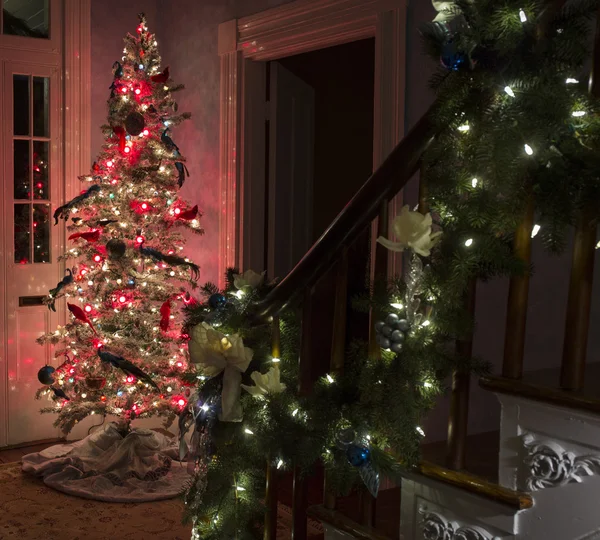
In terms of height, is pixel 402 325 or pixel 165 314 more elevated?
pixel 402 325

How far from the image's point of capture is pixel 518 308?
6.22ft

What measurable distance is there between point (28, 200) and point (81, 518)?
2.28 m

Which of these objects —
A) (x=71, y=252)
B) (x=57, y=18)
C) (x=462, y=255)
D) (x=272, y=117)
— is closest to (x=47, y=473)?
(x=71, y=252)

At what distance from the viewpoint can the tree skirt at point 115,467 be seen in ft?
14.3

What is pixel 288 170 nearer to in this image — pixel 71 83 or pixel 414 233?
pixel 71 83

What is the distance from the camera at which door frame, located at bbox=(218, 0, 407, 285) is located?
13.4ft

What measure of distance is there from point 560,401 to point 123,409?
339 cm

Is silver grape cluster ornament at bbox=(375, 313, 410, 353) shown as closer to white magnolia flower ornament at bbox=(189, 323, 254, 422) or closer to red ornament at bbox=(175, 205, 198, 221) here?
white magnolia flower ornament at bbox=(189, 323, 254, 422)

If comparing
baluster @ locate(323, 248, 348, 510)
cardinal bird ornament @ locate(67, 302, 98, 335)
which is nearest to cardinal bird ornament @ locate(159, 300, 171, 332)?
cardinal bird ornament @ locate(67, 302, 98, 335)

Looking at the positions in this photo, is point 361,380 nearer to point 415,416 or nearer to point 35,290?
point 415,416

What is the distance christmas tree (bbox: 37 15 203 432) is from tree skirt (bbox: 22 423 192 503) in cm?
20

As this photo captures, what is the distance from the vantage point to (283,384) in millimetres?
2406

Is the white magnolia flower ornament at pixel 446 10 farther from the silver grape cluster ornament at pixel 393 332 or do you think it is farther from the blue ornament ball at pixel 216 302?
the blue ornament ball at pixel 216 302

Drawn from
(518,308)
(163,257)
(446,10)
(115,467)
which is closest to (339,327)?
(518,308)
